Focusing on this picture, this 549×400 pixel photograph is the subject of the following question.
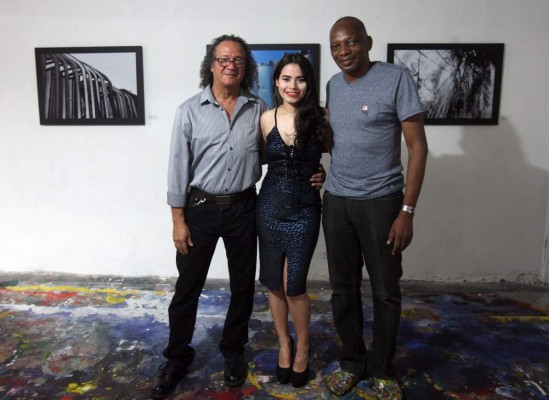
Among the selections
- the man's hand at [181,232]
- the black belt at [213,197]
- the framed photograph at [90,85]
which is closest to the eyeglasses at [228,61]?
the black belt at [213,197]

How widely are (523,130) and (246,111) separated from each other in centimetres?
228

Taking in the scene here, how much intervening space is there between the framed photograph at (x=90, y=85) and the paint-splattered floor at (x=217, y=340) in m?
1.31

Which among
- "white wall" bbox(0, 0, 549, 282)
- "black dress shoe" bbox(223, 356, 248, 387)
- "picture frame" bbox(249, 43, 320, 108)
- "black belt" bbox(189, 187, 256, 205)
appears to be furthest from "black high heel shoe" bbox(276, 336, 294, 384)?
"picture frame" bbox(249, 43, 320, 108)

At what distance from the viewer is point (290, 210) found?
6.31 feet

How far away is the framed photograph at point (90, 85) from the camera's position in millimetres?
3186

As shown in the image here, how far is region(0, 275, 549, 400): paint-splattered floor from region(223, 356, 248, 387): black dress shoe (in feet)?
A: 0.12

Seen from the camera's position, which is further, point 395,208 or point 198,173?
point 198,173

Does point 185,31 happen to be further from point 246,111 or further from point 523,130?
point 523,130

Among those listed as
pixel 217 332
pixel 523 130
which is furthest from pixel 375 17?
pixel 217 332

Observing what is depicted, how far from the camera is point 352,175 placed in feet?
6.21

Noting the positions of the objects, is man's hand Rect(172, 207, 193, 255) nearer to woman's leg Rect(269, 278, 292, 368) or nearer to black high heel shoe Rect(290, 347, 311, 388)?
woman's leg Rect(269, 278, 292, 368)

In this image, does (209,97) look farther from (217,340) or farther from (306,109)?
(217,340)

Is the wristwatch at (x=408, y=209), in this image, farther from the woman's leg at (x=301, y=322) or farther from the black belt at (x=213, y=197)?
the black belt at (x=213, y=197)

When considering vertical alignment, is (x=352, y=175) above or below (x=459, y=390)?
above
